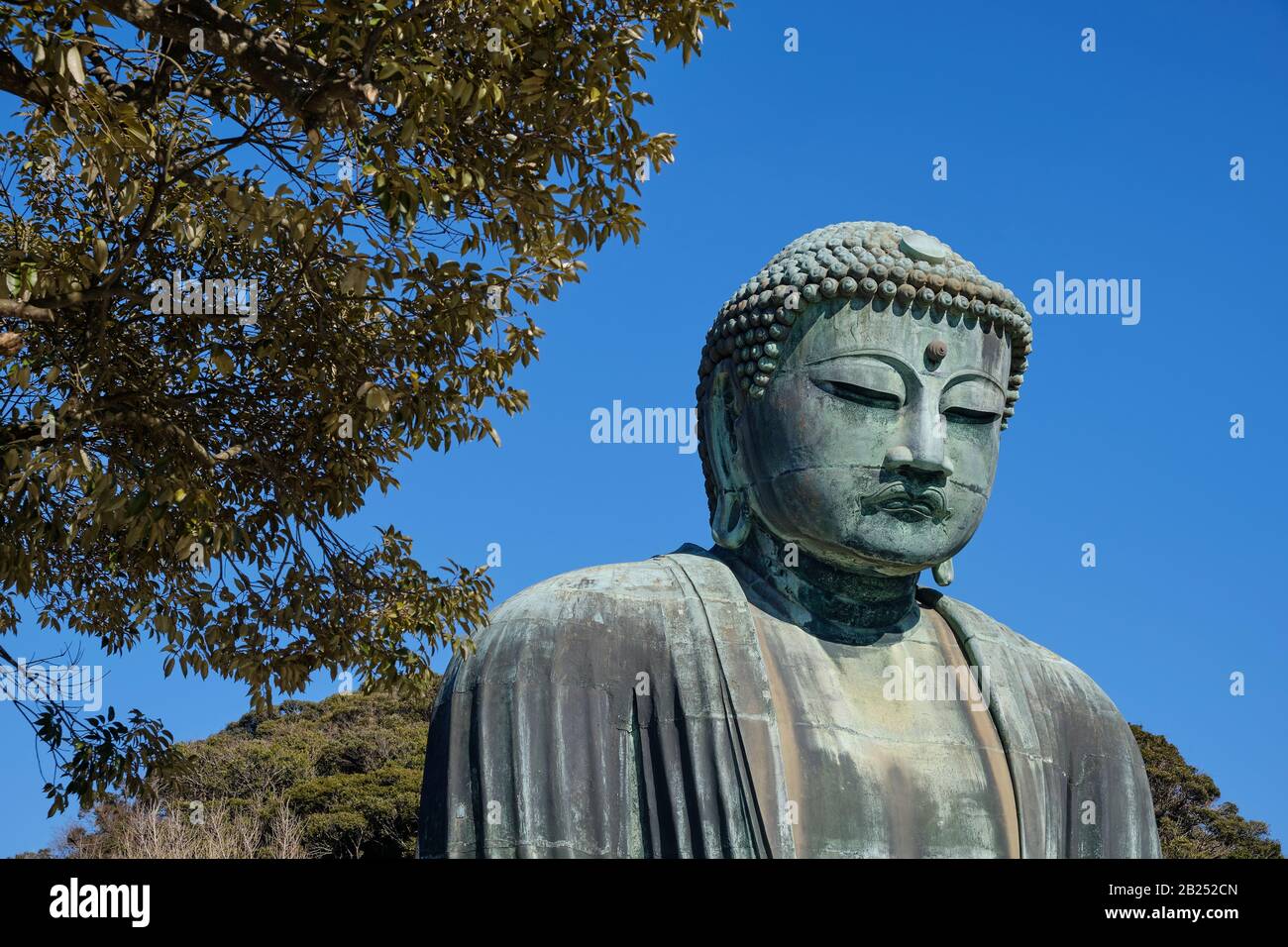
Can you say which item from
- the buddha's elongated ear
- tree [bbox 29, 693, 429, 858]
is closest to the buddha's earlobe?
the buddha's elongated ear

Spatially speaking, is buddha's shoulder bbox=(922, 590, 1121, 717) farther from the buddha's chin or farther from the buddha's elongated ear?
the buddha's elongated ear

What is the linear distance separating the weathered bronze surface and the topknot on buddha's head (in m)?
0.01

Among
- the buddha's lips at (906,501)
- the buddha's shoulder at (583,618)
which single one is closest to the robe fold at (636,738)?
the buddha's shoulder at (583,618)

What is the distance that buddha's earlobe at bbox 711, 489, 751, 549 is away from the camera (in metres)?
7.56

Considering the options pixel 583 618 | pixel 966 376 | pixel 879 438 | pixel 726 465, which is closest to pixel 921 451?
pixel 879 438

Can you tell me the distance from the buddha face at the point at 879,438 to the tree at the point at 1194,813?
16860 mm

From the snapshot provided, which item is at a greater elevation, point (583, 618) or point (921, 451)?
point (921, 451)

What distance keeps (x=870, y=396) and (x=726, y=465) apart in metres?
0.76

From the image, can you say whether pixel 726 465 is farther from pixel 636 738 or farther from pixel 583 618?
pixel 636 738

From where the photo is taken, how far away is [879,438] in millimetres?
7129
